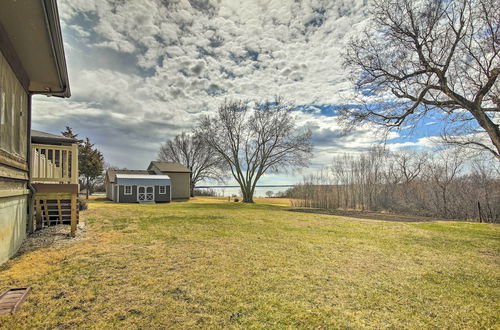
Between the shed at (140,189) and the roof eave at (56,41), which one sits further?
the shed at (140,189)

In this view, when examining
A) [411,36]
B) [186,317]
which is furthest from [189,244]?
[411,36]

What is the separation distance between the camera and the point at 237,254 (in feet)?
15.2

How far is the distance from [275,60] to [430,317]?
492 inches

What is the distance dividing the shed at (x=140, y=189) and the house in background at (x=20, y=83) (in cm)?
1899

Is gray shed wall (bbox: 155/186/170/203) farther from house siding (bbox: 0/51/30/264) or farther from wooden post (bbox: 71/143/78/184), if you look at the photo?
house siding (bbox: 0/51/30/264)

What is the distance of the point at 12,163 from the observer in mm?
4344

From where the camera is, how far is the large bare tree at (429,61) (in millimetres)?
8094

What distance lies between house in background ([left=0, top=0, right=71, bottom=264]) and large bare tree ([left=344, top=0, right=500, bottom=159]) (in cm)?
960

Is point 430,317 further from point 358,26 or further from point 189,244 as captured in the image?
point 358,26

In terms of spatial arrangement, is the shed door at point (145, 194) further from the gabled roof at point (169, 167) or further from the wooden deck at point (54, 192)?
the wooden deck at point (54, 192)

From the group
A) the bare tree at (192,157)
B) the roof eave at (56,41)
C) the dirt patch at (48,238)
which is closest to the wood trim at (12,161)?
the dirt patch at (48,238)

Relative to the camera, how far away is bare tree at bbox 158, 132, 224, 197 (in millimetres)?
35094

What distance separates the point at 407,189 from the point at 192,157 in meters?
27.3

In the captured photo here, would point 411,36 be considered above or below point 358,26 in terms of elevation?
below
